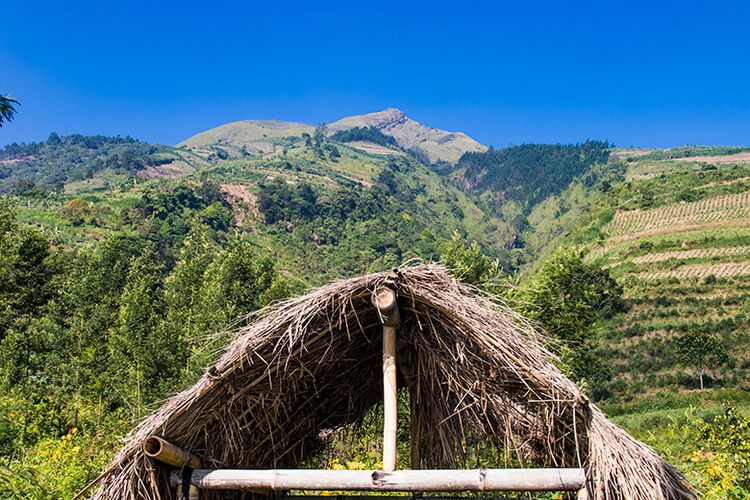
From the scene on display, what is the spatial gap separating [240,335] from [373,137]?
191704 mm

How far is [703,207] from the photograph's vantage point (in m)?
68.4

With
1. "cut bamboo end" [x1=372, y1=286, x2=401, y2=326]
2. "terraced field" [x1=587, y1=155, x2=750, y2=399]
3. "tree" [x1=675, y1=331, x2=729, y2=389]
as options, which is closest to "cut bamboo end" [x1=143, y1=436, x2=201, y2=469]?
"cut bamboo end" [x1=372, y1=286, x2=401, y2=326]

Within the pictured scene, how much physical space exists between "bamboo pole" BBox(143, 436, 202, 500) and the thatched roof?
6 centimetres

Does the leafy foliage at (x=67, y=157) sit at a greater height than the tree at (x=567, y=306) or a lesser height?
greater

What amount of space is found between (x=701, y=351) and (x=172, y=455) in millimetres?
41831

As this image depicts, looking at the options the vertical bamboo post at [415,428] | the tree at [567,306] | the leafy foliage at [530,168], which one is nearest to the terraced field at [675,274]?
the tree at [567,306]

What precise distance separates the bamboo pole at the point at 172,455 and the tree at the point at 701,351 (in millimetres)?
41447

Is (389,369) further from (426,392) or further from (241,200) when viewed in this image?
(241,200)

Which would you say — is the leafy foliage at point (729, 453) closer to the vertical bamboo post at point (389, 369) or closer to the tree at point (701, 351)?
the vertical bamboo post at point (389, 369)

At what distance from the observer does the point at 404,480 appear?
3174mm

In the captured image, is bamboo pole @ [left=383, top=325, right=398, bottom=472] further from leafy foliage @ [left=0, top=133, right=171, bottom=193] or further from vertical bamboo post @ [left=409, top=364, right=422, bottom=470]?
leafy foliage @ [left=0, top=133, right=171, bottom=193]

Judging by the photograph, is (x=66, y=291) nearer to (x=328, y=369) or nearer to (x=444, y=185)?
(x=328, y=369)

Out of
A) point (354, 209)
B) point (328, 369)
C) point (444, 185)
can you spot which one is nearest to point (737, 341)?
point (328, 369)

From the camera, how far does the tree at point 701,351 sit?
38625 mm
